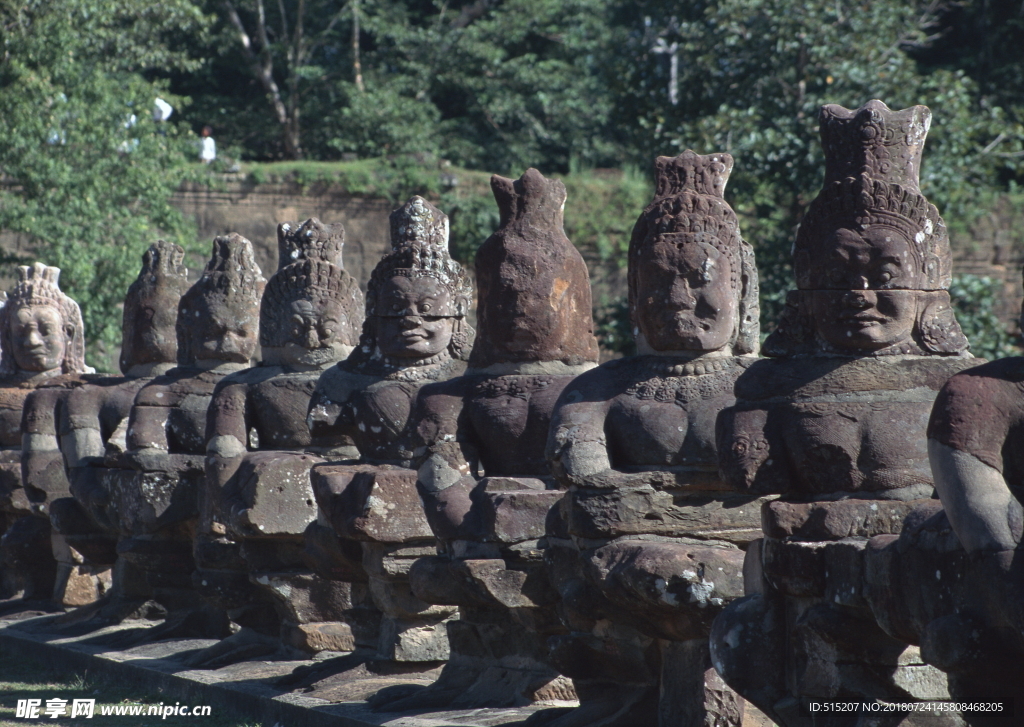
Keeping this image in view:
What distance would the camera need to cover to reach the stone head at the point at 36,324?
422 inches

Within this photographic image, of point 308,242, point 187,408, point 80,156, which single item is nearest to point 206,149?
point 80,156

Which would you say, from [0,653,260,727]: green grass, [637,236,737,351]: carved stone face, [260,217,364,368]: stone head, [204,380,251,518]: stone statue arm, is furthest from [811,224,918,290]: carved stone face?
[204,380,251,518]: stone statue arm

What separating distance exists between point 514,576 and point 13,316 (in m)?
6.43

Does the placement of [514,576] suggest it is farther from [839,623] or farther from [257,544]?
[257,544]

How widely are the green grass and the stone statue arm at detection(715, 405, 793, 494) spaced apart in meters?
2.93

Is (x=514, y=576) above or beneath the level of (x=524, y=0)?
beneath

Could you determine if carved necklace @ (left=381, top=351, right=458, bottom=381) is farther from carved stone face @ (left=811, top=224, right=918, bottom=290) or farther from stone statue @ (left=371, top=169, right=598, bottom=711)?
carved stone face @ (left=811, top=224, right=918, bottom=290)

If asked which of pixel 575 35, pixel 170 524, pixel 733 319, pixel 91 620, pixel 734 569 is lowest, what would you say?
pixel 91 620

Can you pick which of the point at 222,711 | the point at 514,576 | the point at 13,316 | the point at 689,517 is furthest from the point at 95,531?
the point at 689,517

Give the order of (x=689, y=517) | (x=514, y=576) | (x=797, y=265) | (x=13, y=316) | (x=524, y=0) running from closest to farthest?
(x=797, y=265), (x=689, y=517), (x=514, y=576), (x=13, y=316), (x=524, y=0)

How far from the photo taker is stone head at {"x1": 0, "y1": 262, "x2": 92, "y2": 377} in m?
10.7

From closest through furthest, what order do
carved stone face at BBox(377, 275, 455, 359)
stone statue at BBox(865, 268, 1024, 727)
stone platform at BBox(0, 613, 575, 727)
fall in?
stone statue at BBox(865, 268, 1024, 727)
stone platform at BBox(0, 613, 575, 727)
carved stone face at BBox(377, 275, 455, 359)

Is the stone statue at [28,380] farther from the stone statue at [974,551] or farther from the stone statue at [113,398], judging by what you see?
the stone statue at [974,551]

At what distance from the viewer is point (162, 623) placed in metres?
8.69
